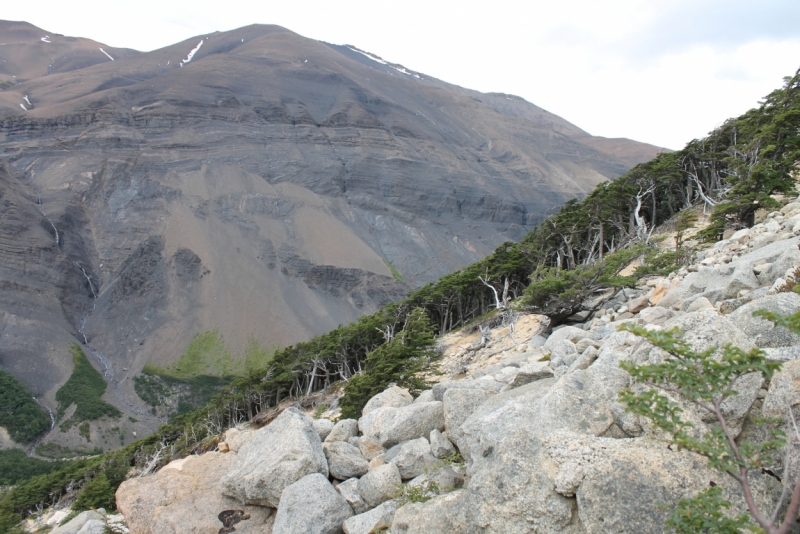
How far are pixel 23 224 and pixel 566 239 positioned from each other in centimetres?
9642

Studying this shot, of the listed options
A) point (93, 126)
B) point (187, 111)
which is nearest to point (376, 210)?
point (187, 111)

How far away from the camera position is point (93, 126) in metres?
111

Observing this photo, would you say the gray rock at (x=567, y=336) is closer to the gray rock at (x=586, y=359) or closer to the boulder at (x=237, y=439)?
the gray rock at (x=586, y=359)

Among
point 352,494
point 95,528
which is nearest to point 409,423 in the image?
point 352,494

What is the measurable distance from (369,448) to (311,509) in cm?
180

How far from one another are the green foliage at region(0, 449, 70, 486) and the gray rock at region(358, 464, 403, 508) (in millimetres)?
55501

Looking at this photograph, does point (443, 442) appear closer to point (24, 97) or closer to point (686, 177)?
point (686, 177)

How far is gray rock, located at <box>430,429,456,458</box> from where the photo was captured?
309 inches

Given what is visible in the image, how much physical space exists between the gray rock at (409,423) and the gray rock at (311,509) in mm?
1440

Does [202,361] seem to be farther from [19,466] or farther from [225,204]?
[225,204]

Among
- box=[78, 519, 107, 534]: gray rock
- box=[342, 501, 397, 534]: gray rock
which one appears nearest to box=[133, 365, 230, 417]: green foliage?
box=[78, 519, 107, 534]: gray rock

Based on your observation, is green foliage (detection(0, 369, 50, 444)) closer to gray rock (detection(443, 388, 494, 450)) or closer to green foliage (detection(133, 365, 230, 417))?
green foliage (detection(133, 365, 230, 417))

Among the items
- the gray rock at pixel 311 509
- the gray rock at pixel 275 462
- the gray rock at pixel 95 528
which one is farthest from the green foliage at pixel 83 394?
the gray rock at pixel 311 509

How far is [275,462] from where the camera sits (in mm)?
8422
